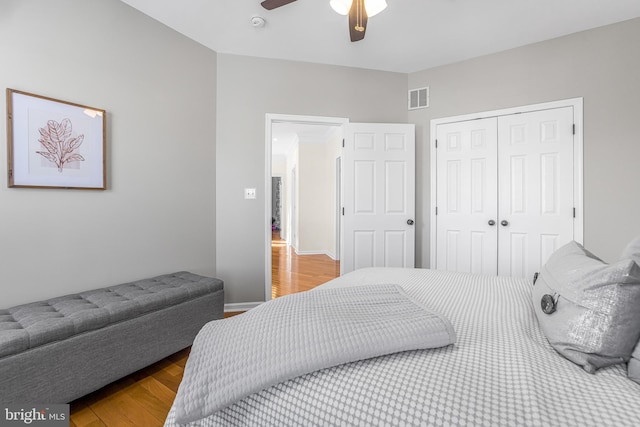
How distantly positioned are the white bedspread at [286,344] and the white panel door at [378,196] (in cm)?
230

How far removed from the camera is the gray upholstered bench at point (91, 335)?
133cm

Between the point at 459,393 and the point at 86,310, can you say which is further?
the point at 86,310

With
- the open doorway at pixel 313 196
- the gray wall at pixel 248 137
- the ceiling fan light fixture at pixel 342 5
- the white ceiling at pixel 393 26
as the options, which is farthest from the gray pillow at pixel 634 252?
the open doorway at pixel 313 196

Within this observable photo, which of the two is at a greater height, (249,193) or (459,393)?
(249,193)

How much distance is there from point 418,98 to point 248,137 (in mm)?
1975

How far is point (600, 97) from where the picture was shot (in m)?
2.57

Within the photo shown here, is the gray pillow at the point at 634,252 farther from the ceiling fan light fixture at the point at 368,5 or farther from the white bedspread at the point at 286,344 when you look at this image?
the ceiling fan light fixture at the point at 368,5

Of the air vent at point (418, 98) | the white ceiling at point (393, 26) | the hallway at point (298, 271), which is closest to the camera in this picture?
the white ceiling at point (393, 26)

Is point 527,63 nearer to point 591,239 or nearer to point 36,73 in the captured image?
point 591,239

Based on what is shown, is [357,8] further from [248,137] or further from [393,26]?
[248,137]

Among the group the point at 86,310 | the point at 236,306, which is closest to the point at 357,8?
the point at 86,310

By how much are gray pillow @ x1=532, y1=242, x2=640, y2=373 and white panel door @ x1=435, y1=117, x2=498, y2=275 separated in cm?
236

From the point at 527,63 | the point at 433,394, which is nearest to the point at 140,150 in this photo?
the point at 433,394

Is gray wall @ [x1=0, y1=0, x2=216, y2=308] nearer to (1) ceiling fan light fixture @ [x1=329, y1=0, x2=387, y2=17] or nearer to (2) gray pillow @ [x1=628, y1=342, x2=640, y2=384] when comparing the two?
(1) ceiling fan light fixture @ [x1=329, y1=0, x2=387, y2=17]
